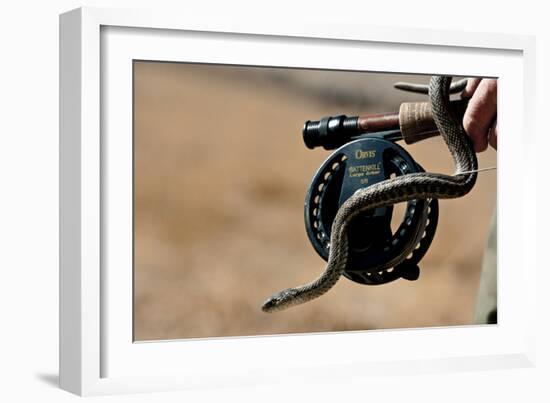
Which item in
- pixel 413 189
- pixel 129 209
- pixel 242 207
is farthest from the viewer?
pixel 413 189

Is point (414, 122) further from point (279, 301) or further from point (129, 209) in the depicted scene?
point (129, 209)

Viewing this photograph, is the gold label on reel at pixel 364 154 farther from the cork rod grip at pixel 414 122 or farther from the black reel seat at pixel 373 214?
the cork rod grip at pixel 414 122

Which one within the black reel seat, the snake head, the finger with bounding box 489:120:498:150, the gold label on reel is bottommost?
the snake head

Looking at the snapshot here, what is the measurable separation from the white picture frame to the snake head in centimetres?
14

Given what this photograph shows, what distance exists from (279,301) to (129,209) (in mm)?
857

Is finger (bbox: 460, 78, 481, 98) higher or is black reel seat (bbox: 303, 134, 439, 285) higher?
finger (bbox: 460, 78, 481, 98)

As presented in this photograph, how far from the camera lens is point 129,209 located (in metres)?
4.80

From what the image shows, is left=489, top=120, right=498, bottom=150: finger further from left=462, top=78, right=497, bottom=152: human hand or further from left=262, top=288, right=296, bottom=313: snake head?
left=262, top=288, right=296, bottom=313: snake head

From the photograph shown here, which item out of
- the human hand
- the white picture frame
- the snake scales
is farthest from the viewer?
the human hand

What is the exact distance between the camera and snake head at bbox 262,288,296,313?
5148mm

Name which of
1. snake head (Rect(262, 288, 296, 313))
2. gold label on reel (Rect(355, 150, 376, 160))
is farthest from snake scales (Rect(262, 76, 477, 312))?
gold label on reel (Rect(355, 150, 376, 160))

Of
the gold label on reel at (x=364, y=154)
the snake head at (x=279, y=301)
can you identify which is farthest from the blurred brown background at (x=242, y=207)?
the gold label on reel at (x=364, y=154)

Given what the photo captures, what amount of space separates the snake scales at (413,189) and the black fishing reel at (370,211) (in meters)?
0.03

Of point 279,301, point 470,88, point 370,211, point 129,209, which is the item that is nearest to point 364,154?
point 370,211
